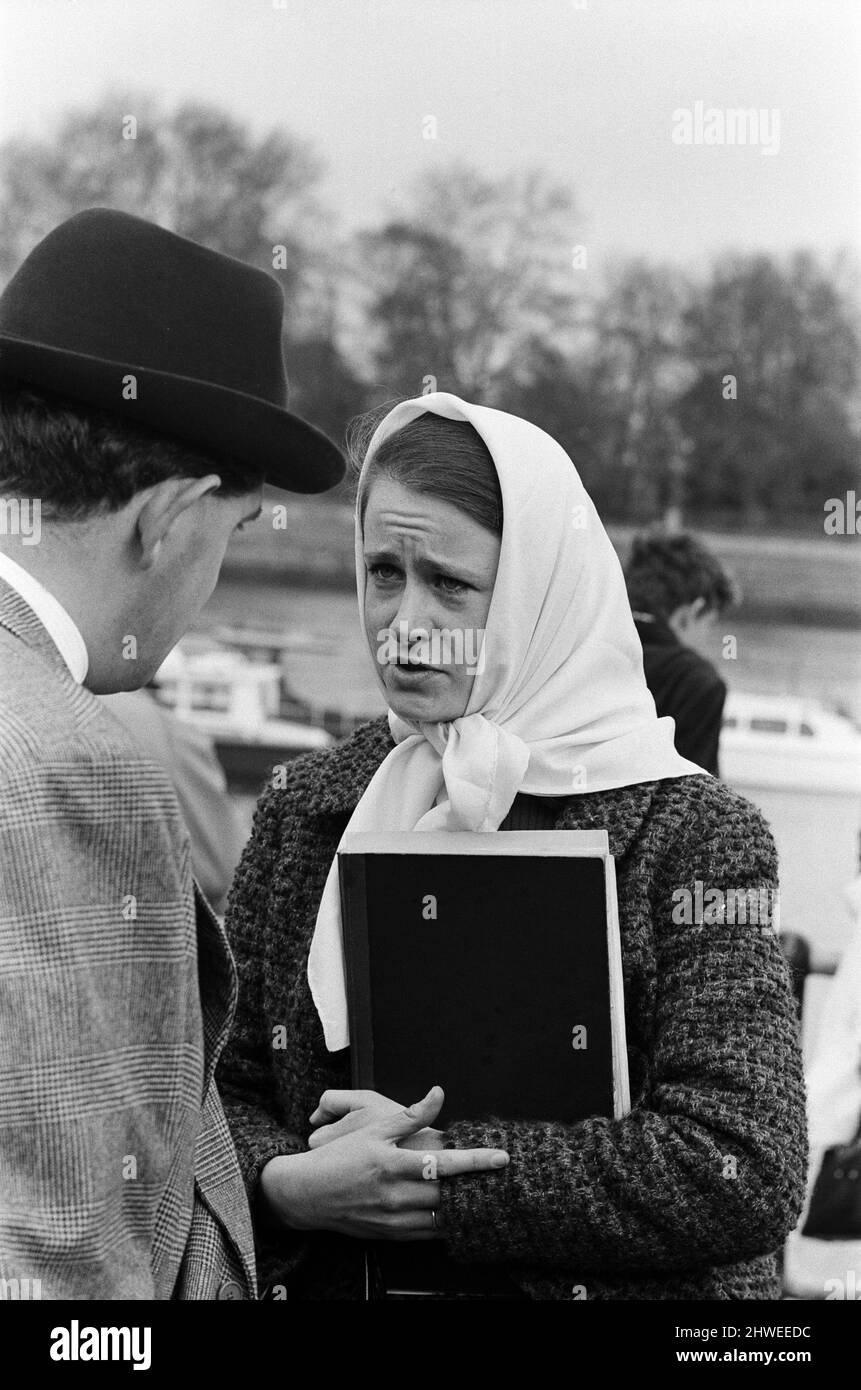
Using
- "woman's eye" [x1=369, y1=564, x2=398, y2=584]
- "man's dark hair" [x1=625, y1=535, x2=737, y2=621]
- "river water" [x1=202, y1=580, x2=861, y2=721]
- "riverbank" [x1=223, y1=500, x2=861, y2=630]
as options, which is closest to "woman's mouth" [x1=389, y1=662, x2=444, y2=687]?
"woman's eye" [x1=369, y1=564, x2=398, y2=584]

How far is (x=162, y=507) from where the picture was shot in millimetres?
1346

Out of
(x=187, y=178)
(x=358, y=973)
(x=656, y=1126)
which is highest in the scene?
(x=187, y=178)

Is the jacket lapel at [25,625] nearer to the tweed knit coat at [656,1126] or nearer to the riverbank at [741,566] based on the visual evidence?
the tweed knit coat at [656,1126]

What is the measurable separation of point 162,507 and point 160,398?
10 cm

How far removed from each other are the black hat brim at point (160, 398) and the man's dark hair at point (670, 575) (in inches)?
138

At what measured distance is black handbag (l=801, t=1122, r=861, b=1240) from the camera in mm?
3639

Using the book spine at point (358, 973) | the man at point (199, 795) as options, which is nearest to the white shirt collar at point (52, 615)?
the book spine at point (358, 973)

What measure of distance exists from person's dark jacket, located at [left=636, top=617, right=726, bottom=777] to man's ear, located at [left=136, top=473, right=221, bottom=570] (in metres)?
2.94

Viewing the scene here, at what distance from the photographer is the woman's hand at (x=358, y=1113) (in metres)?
1.59

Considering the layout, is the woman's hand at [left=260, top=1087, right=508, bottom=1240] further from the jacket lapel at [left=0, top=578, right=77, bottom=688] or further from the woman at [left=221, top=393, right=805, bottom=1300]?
the jacket lapel at [left=0, top=578, right=77, bottom=688]

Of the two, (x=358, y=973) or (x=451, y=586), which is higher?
(x=451, y=586)

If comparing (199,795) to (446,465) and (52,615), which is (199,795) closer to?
(446,465)

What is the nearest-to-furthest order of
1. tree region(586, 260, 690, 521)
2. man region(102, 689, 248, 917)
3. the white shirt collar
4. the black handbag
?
the white shirt collar, the black handbag, man region(102, 689, 248, 917), tree region(586, 260, 690, 521)

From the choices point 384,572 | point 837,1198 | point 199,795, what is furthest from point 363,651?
point 384,572
